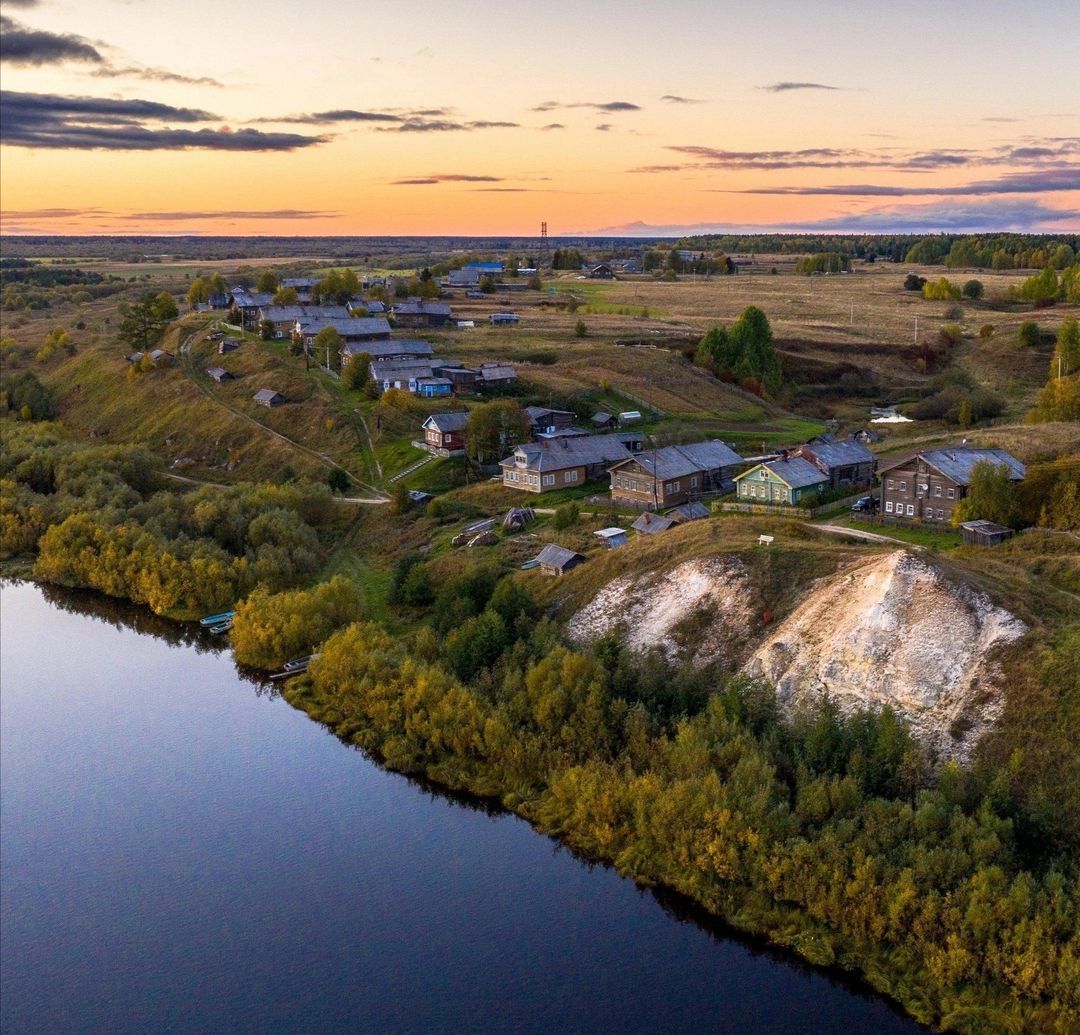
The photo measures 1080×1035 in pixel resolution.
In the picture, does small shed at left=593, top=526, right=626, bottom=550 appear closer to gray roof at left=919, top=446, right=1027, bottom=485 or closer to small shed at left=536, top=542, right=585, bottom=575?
small shed at left=536, top=542, right=585, bottom=575

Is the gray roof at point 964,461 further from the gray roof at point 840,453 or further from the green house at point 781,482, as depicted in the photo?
the gray roof at point 840,453

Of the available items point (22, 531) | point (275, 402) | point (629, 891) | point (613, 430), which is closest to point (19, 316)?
point (275, 402)

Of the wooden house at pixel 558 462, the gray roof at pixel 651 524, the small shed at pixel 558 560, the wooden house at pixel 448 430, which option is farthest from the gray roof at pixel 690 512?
the wooden house at pixel 448 430

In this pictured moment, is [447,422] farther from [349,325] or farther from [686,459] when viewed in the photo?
[349,325]

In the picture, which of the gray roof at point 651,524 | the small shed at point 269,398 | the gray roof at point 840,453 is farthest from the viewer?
the small shed at point 269,398

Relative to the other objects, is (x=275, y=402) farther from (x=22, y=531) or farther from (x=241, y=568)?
(x=241, y=568)

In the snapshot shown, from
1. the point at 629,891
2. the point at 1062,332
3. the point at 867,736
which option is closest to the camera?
the point at 629,891
